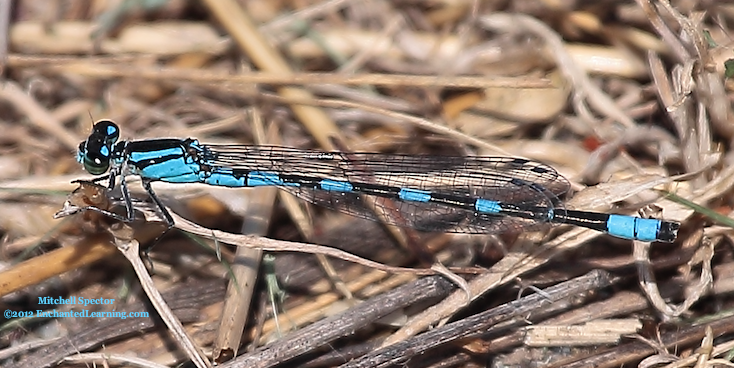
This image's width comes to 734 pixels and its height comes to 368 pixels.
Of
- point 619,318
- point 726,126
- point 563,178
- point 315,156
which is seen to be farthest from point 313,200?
point 726,126

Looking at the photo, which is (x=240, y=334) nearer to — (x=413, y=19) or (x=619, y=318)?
(x=619, y=318)

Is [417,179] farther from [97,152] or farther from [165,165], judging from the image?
[97,152]

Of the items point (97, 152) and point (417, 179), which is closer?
point (97, 152)

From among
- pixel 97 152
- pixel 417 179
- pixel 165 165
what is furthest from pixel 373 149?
pixel 97 152

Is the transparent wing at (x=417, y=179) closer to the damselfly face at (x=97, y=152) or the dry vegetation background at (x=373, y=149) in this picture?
the dry vegetation background at (x=373, y=149)

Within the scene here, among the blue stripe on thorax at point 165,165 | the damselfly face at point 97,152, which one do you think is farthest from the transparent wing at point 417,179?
the damselfly face at point 97,152

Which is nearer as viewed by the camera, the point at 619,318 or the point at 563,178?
the point at 619,318
